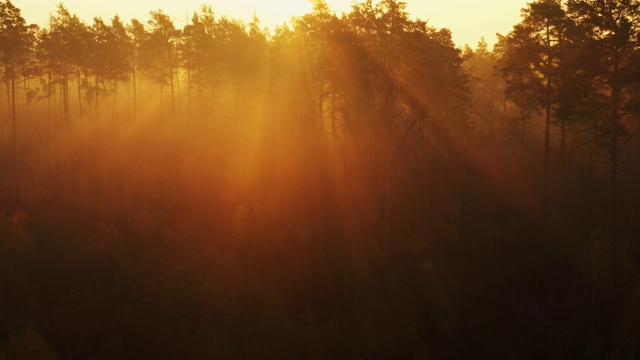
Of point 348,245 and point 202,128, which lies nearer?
point 348,245

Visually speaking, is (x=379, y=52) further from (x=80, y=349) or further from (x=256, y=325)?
(x=80, y=349)

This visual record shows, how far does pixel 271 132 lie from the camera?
3659cm

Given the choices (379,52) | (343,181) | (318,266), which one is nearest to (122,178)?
(343,181)

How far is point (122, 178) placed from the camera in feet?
103

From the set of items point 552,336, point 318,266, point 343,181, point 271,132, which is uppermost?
point 271,132

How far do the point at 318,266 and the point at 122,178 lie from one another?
1600 cm

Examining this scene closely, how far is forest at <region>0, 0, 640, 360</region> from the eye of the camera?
1831 centimetres

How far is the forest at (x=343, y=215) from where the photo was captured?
1831 cm

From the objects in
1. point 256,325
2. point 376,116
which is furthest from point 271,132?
point 256,325

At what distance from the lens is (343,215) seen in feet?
87.0

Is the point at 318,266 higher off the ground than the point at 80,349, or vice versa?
the point at 318,266

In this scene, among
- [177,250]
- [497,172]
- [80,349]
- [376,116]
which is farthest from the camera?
A: [497,172]

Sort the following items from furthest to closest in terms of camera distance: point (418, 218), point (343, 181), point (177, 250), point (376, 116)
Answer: point (376, 116), point (343, 181), point (418, 218), point (177, 250)

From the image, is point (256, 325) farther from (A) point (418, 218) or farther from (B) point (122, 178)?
(B) point (122, 178)
